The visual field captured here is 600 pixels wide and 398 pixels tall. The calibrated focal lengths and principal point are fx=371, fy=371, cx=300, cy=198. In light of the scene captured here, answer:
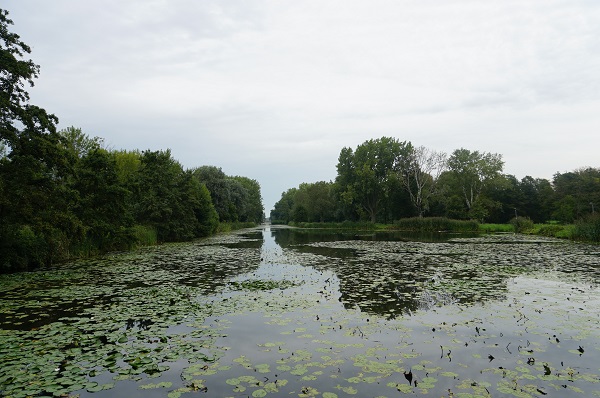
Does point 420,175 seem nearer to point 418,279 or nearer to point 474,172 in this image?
point 474,172

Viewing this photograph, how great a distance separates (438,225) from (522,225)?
11375 millimetres

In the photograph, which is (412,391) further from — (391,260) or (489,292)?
(391,260)

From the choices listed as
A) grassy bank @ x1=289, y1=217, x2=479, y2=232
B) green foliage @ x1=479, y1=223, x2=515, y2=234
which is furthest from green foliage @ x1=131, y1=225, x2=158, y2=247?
green foliage @ x1=479, y1=223, x2=515, y2=234

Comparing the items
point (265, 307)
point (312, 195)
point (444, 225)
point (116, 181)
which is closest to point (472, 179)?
point (444, 225)

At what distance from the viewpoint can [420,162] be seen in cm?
6669

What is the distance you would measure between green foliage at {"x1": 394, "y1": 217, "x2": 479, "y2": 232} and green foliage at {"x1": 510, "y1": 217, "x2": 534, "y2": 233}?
16.3 ft

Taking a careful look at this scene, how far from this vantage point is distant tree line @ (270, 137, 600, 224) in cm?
6525

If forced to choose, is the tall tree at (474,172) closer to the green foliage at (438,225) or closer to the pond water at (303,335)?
the green foliage at (438,225)

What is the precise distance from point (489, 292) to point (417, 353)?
626 cm

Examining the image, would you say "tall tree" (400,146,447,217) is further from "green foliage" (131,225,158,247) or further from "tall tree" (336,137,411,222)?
"green foliage" (131,225,158,247)

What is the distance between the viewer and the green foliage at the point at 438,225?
56.3 metres

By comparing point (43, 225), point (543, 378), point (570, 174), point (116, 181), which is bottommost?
point (543, 378)

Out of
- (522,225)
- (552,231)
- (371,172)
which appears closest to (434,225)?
(522,225)

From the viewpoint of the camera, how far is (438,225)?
191 ft
